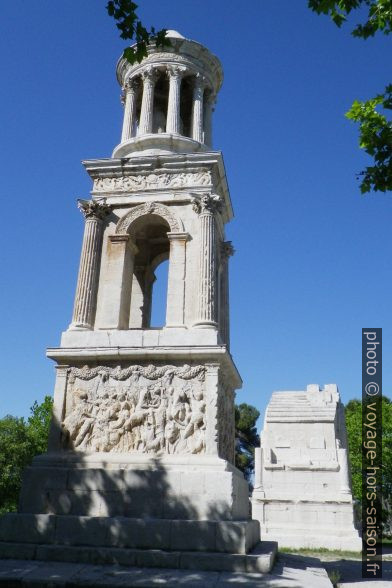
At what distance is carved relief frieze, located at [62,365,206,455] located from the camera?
10773mm

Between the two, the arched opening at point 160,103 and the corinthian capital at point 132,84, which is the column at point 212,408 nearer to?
the arched opening at point 160,103

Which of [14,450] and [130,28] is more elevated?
[130,28]

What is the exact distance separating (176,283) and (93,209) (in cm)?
305

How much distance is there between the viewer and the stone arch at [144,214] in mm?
13156

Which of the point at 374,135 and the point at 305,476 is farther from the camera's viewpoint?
the point at 305,476

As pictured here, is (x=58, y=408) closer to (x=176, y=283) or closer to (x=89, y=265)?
(x=89, y=265)

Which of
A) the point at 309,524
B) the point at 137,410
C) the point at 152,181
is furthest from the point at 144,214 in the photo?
the point at 309,524

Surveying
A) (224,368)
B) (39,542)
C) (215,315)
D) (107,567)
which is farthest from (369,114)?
(39,542)

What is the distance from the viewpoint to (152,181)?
45.0 ft

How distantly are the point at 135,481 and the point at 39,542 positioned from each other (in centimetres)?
209

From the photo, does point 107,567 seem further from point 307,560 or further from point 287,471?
point 287,471

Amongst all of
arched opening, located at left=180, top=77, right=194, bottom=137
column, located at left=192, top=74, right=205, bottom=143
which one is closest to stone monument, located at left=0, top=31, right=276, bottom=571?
column, located at left=192, top=74, right=205, bottom=143

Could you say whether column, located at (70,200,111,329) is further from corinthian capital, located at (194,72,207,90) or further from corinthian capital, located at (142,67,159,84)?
corinthian capital, located at (194,72,207,90)

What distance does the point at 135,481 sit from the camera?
10266 mm
